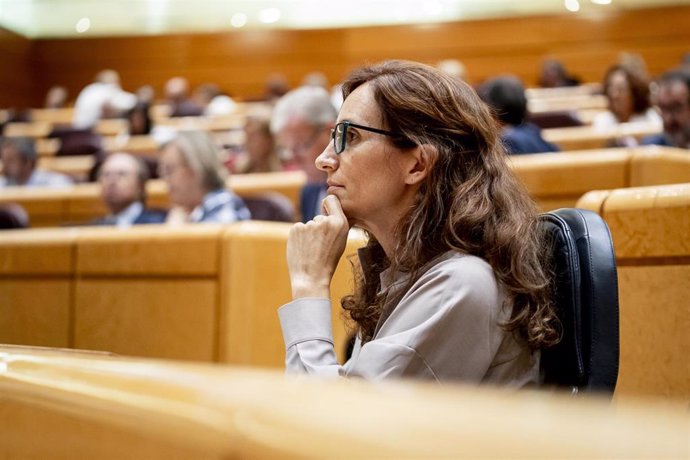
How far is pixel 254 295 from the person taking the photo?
5.10ft

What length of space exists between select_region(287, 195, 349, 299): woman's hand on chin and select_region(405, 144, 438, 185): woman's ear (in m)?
0.08

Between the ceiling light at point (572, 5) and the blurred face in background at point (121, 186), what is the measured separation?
4.74 meters

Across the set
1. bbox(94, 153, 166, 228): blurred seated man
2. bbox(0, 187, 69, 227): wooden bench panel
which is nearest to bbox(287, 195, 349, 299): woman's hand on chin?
bbox(94, 153, 166, 228): blurred seated man

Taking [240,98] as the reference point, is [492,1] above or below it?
above

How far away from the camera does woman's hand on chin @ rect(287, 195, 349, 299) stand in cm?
90

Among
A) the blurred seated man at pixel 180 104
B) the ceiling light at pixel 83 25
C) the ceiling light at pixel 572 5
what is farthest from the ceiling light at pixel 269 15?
the ceiling light at pixel 572 5

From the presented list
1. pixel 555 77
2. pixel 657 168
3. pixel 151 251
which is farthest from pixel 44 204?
pixel 555 77

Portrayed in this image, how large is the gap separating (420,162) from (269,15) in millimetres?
6614

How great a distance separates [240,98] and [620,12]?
112 inches

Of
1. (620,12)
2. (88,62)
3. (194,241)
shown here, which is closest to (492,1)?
(620,12)

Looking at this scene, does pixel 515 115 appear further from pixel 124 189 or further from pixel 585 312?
pixel 585 312

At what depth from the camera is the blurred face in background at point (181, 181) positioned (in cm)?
217

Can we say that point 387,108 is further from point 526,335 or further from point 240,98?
point 240,98

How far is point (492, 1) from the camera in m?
6.69
